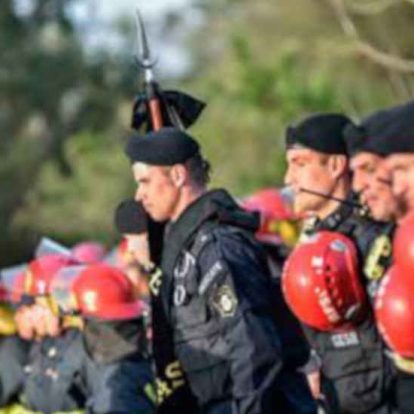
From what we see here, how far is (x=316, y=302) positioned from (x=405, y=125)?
58.0 inches

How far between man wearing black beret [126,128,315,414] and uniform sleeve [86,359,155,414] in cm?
175

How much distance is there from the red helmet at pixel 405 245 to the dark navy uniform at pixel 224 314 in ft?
5.74

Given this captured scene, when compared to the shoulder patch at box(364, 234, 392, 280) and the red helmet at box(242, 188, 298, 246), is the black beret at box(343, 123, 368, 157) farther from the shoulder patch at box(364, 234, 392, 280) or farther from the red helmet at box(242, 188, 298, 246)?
the red helmet at box(242, 188, 298, 246)

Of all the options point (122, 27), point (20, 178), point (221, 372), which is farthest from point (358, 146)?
point (122, 27)

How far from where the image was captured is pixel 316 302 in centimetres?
812

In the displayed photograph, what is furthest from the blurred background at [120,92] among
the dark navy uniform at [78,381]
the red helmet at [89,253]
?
the dark navy uniform at [78,381]

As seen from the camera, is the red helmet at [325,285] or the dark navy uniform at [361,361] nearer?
the red helmet at [325,285]

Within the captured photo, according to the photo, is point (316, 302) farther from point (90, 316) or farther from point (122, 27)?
point (122, 27)

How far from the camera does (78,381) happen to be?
37.4 ft

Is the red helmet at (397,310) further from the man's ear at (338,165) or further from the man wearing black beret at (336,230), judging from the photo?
the man's ear at (338,165)

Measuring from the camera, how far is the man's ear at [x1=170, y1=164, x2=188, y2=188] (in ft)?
28.2

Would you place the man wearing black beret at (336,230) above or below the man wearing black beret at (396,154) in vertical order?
below

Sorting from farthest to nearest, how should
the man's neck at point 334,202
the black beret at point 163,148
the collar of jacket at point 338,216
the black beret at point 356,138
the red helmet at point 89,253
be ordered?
the red helmet at point 89,253
the man's neck at point 334,202
the collar of jacket at point 338,216
the black beret at point 163,148
the black beret at point 356,138

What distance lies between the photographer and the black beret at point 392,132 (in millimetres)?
6762
